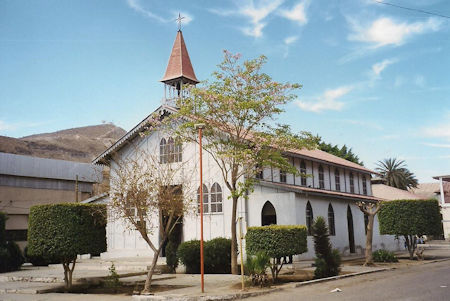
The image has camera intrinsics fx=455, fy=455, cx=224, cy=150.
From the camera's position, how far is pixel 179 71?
2923 cm

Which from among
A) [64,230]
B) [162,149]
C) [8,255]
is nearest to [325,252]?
[64,230]

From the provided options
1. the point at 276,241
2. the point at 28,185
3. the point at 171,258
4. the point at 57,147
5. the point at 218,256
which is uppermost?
the point at 57,147

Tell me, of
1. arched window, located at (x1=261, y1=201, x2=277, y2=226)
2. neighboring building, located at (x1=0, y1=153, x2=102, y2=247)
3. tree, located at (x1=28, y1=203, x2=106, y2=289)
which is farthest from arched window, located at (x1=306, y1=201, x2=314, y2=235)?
neighboring building, located at (x1=0, y1=153, x2=102, y2=247)

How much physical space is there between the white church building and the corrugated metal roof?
35.7 ft

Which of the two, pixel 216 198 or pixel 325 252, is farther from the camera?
pixel 216 198

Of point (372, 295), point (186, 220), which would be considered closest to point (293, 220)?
point (186, 220)

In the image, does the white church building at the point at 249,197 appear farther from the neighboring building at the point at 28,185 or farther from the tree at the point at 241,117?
the neighboring building at the point at 28,185

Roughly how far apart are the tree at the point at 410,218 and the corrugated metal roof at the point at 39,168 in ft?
74.4

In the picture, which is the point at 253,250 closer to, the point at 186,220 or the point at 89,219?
the point at 89,219

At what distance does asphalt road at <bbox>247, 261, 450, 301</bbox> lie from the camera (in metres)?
13.1

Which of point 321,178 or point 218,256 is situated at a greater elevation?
point 321,178

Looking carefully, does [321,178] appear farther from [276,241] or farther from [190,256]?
[276,241]

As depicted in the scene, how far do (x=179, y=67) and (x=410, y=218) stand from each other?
17.0 meters

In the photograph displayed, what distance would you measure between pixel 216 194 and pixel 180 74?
27.4 ft
